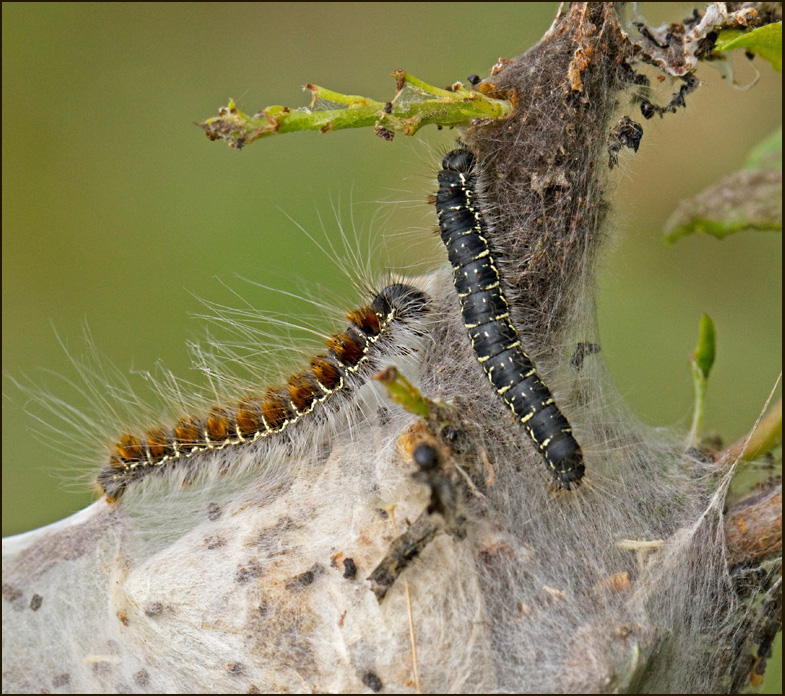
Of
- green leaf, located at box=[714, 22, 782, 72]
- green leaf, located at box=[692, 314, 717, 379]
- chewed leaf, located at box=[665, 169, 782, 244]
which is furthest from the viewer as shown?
chewed leaf, located at box=[665, 169, 782, 244]

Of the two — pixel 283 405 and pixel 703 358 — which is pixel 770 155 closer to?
pixel 703 358

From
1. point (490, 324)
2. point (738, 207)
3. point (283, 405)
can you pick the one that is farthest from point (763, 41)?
point (283, 405)

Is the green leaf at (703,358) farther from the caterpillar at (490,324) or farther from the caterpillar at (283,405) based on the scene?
the caterpillar at (283,405)

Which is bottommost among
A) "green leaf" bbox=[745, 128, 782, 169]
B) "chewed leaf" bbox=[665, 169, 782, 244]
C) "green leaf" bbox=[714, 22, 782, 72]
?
"chewed leaf" bbox=[665, 169, 782, 244]

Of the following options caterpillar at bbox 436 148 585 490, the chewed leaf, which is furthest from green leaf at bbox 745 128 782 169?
caterpillar at bbox 436 148 585 490

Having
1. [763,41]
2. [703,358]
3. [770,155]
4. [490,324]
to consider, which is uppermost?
[763,41]

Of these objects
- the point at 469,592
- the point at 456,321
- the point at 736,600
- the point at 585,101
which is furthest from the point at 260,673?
the point at 585,101

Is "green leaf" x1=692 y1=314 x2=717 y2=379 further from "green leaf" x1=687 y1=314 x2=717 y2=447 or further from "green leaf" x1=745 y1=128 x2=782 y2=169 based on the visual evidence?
"green leaf" x1=745 y1=128 x2=782 y2=169
